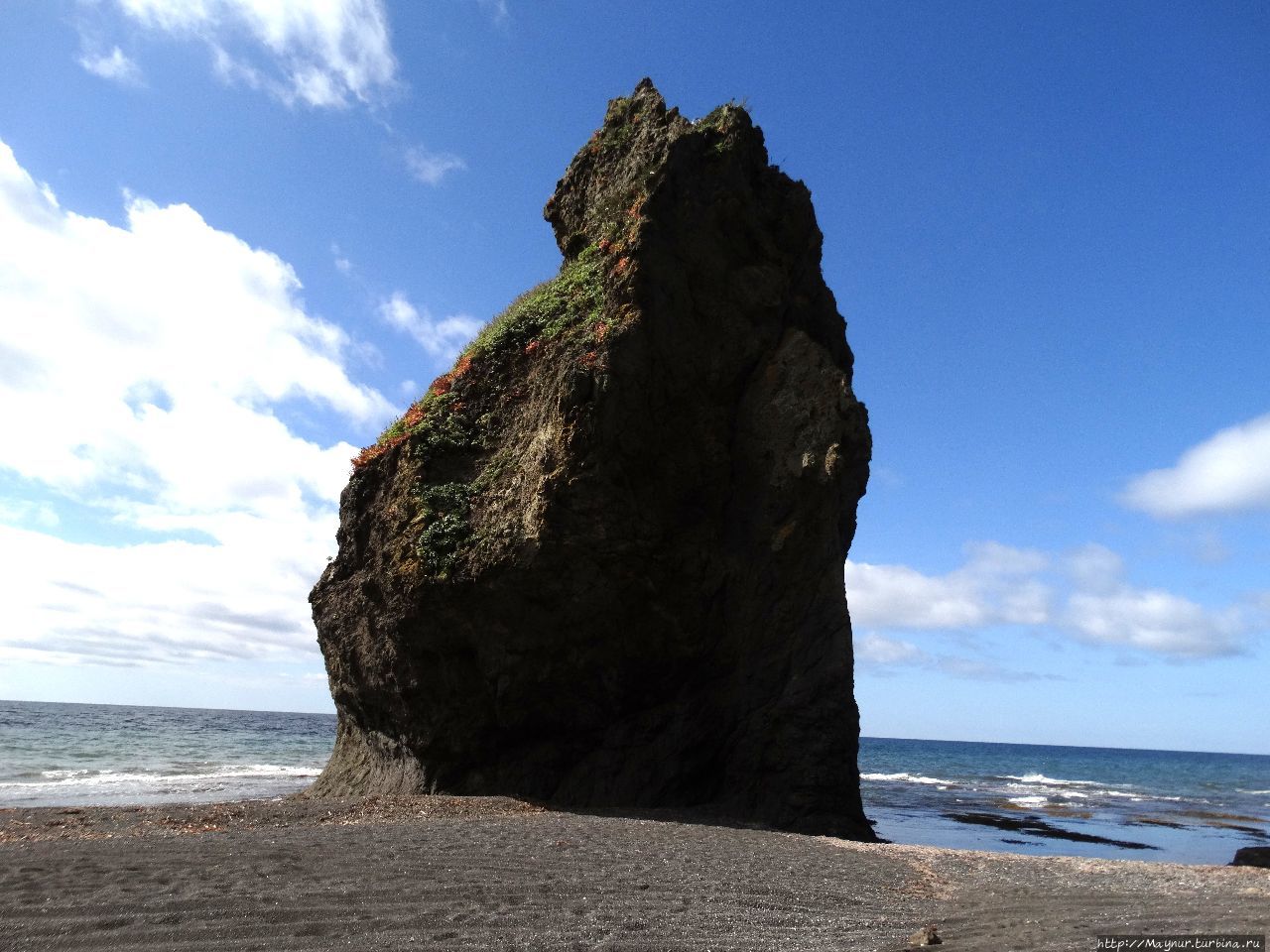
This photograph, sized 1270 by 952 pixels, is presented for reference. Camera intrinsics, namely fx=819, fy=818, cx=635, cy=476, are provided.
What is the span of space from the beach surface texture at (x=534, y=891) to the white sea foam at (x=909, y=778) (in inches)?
1371

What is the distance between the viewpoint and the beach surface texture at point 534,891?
6.45 m

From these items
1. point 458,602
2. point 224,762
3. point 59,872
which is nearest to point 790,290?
point 458,602

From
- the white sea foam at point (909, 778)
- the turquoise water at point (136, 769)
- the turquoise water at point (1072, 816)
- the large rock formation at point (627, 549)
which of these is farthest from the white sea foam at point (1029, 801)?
the turquoise water at point (136, 769)

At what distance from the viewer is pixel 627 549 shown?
16031 millimetres

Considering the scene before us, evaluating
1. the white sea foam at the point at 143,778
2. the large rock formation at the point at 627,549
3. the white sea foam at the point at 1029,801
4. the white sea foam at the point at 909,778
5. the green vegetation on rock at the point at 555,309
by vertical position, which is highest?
the green vegetation on rock at the point at 555,309

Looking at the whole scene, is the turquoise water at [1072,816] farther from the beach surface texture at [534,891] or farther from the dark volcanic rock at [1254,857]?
the beach surface texture at [534,891]

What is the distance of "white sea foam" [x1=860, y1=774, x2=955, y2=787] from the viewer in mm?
43897

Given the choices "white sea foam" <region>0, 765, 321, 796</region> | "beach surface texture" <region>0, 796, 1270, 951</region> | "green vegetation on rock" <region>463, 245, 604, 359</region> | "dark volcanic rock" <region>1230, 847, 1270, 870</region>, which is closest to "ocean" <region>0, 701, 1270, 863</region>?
"white sea foam" <region>0, 765, 321, 796</region>

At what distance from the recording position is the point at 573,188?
72.0 feet

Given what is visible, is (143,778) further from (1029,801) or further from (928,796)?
(1029,801)

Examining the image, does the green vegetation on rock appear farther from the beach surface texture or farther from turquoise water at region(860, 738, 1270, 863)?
turquoise water at region(860, 738, 1270, 863)

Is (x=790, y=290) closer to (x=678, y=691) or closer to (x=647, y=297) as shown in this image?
(x=647, y=297)

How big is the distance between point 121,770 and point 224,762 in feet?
22.7

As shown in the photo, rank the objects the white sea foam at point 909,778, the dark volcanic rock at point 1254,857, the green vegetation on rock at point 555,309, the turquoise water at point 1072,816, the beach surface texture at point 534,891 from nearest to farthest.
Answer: the beach surface texture at point 534,891 < the dark volcanic rock at point 1254,857 < the green vegetation on rock at point 555,309 < the turquoise water at point 1072,816 < the white sea foam at point 909,778
